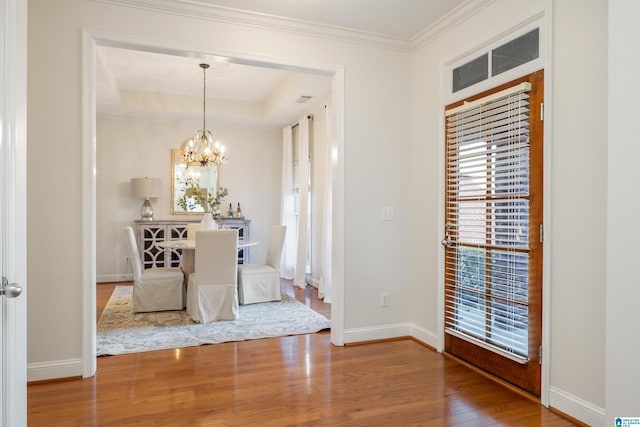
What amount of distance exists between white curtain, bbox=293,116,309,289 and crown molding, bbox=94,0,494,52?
8.81 feet

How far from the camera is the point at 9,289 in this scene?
139 centimetres

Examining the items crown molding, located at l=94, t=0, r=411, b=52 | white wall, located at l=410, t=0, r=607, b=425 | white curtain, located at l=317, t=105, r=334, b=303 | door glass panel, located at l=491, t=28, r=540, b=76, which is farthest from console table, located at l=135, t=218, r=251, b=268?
white wall, located at l=410, t=0, r=607, b=425

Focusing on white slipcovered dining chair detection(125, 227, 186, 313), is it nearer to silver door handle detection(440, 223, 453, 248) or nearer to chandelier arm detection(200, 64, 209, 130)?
chandelier arm detection(200, 64, 209, 130)

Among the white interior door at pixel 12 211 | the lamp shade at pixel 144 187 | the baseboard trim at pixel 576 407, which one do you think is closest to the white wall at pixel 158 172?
the lamp shade at pixel 144 187

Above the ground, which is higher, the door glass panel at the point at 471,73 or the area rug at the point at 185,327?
the door glass panel at the point at 471,73

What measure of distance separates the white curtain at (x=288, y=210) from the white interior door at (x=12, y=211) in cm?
545

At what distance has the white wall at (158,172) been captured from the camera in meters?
6.62

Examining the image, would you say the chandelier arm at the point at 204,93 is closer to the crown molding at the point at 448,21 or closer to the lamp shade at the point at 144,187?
the lamp shade at the point at 144,187

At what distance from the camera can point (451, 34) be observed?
338 centimetres

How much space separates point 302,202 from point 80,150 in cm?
381

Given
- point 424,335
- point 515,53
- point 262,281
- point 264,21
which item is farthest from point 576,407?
point 262,281

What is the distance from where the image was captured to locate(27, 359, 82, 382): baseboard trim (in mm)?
2795

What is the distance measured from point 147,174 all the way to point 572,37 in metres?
6.18

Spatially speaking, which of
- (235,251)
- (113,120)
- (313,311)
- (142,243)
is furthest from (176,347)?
(113,120)
